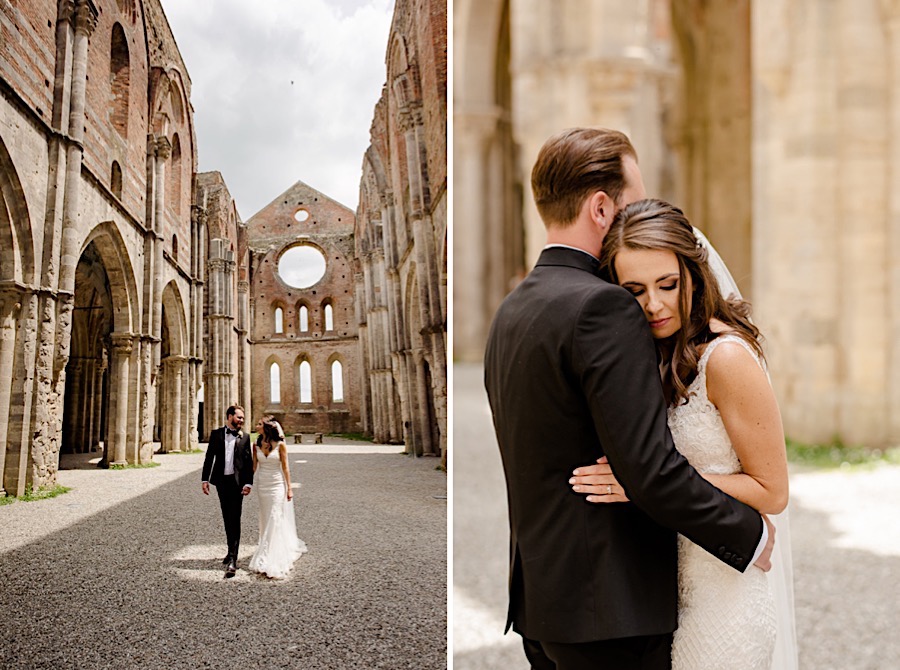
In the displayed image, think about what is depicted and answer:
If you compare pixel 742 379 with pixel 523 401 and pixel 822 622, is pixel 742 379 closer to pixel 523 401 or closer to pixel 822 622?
pixel 523 401

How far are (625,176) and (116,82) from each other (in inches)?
113

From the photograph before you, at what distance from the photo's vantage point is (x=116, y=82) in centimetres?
359

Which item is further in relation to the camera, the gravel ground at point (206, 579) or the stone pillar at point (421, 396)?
the stone pillar at point (421, 396)

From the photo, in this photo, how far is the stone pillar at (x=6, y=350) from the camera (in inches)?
115

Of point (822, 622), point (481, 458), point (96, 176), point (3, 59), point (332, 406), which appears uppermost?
point (3, 59)

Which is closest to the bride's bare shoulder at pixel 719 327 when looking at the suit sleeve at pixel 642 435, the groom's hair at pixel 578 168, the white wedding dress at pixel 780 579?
the white wedding dress at pixel 780 579

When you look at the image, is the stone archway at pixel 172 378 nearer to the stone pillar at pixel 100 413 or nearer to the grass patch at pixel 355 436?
the stone pillar at pixel 100 413

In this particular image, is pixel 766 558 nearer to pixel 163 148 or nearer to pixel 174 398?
pixel 174 398

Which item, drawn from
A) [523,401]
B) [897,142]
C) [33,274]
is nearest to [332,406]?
[33,274]

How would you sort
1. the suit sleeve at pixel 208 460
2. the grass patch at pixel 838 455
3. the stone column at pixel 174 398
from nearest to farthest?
the suit sleeve at pixel 208 460
the stone column at pixel 174 398
the grass patch at pixel 838 455

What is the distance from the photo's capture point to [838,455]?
26.8ft

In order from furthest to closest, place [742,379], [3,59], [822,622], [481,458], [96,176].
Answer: [481,458] < [822,622] < [96,176] < [3,59] < [742,379]

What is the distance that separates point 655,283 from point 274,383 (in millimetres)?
2589

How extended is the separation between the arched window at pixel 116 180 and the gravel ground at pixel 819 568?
2.72 metres
